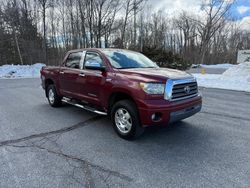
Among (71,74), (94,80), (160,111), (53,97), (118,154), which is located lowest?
(118,154)

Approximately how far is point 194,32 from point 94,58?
57.6 m

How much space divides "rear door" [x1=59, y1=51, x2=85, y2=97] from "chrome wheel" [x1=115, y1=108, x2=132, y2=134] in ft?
5.24

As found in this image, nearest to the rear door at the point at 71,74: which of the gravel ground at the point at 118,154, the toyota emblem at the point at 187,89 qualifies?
the gravel ground at the point at 118,154

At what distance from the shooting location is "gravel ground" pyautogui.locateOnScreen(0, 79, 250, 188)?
3.03m

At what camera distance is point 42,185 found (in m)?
2.91

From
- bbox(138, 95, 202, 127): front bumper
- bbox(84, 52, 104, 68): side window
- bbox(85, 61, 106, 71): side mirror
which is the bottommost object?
bbox(138, 95, 202, 127): front bumper

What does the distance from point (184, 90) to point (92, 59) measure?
93.9 inches

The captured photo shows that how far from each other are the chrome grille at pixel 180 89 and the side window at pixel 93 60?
1.72 metres

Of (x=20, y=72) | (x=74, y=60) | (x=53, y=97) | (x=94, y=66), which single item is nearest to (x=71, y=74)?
(x=74, y=60)

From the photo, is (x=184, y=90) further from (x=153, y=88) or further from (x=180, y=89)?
(x=153, y=88)

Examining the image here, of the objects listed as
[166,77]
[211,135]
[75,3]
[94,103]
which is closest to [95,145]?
[94,103]

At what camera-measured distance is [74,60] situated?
6.12 m

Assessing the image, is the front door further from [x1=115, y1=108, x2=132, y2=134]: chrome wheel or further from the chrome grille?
the chrome grille

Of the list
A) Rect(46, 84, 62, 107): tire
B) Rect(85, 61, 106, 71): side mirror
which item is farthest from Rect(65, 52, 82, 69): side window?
Rect(46, 84, 62, 107): tire
